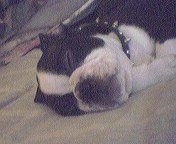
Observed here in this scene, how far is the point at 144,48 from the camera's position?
153 cm

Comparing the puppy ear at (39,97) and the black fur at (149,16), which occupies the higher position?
the black fur at (149,16)

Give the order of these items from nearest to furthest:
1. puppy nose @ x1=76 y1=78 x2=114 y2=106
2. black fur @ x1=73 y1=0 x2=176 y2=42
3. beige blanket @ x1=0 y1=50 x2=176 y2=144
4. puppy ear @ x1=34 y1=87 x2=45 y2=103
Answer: beige blanket @ x1=0 y1=50 x2=176 y2=144 → puppy nose @ x1=76 y1=78 x2=114 y2=106 → puppy ear @ x1=34 y1=87 x2=45 y2=103 → black fur @ x1=73 y1=0 x2=176 y2=42

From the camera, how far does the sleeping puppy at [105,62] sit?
127cm

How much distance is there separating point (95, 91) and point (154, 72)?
21 centimetres

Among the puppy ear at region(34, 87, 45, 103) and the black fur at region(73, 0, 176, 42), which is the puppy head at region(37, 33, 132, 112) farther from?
the black fur at region(73, 0, 176, 42)

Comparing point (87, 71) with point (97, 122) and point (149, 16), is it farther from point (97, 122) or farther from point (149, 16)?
point (149, 16)

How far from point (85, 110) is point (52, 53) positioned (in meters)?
0.21

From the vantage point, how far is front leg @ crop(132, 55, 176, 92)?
4.36 feet

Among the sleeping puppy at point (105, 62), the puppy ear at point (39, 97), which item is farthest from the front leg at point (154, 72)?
the puppy ear at point (39, 97)

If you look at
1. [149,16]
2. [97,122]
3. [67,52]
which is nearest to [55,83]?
[67,52]

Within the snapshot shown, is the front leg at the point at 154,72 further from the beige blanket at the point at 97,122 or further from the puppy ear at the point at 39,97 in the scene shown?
the puppy ear at the point at 39,97

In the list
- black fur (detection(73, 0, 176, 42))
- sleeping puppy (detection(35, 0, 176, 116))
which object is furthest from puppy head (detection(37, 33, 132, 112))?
black fur (detection(73, 0, 176, 42))

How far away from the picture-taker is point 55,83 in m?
1.33

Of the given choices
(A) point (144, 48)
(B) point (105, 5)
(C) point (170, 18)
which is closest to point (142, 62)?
(A) point (144, 48)
